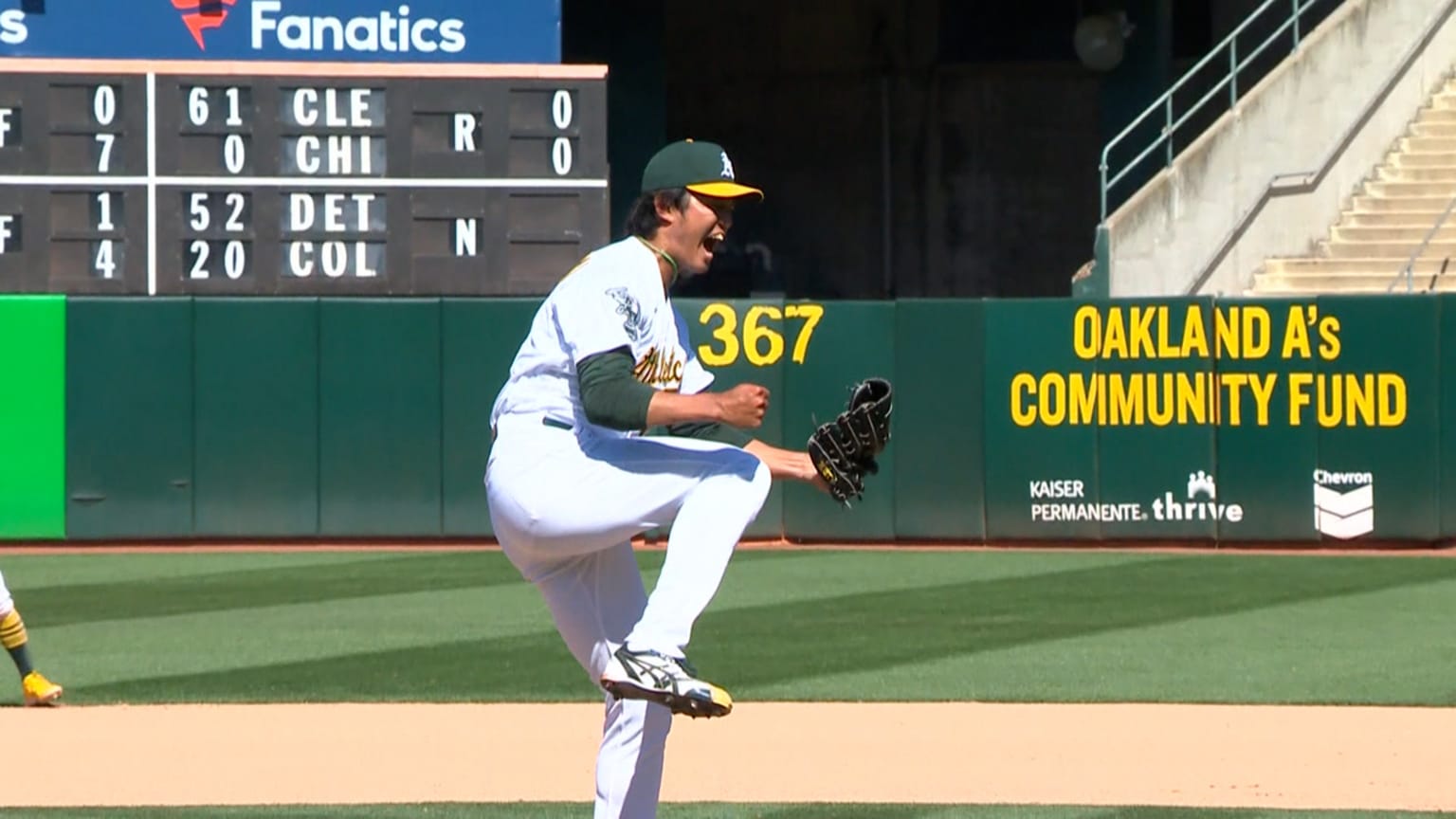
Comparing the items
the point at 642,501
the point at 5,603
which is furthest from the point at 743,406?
the point at 5,603

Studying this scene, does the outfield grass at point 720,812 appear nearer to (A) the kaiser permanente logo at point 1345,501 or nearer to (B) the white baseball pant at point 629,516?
(B) the white baseball pant at point 629,516

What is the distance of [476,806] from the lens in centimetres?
736

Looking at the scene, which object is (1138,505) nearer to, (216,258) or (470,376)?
(470,376)

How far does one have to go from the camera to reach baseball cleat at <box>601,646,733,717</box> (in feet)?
17.6

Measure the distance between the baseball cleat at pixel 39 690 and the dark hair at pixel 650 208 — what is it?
4762mm

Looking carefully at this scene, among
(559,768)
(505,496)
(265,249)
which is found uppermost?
(265,249)

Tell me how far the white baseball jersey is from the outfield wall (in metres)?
11.6

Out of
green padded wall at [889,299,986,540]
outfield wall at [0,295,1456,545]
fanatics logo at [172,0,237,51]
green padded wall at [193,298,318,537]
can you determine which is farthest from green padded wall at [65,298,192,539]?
green padded wall at [889,299,986,540]

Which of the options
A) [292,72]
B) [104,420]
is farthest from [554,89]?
[104,420]

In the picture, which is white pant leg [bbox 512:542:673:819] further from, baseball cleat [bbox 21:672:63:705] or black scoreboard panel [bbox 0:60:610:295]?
black scoreboard panel [bbox 0:60:610:295]

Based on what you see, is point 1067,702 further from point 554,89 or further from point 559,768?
point 554,89

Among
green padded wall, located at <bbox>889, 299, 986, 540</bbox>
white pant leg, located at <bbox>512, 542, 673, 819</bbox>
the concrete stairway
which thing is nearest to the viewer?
white pant leg, located at <bbox>512, 542, 673, 819</bbox>

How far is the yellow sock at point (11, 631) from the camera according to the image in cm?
970

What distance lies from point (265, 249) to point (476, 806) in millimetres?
9736
